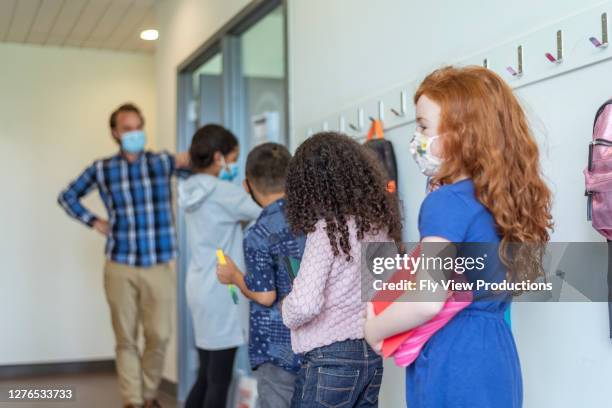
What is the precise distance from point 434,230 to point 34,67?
17.8ft

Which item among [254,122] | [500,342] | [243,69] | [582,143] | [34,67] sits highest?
[34,67]

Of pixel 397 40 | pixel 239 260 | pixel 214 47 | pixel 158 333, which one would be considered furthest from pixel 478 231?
pixel 214 47

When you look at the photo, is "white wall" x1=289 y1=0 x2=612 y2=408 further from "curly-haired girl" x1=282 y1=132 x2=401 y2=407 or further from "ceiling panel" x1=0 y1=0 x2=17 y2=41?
"ceiling panel" x1=0 y1=0 x2=17 y2=41

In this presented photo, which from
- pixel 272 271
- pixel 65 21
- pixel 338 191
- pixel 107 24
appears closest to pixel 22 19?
pixel 65 21

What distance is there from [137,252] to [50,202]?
8.77 ft

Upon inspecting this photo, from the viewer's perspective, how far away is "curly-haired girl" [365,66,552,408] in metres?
1.27

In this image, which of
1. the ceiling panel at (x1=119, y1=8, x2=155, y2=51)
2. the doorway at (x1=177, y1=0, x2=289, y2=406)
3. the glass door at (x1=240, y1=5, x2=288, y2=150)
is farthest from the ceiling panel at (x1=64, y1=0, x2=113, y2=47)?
the glass door at (x1=240, y1=5, x2=288, y2=150)

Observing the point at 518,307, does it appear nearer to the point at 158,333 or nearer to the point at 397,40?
the point at 397,40

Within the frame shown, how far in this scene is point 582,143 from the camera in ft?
5.44

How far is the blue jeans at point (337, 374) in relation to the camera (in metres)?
1.71

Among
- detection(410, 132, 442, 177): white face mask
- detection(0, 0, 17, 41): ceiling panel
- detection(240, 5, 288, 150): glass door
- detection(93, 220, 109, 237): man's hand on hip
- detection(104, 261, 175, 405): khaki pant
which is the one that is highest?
detection(0, 0, 17, 41): ceiling panel

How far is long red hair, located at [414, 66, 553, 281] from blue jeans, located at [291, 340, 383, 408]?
0.51m

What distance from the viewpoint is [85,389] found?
510cm

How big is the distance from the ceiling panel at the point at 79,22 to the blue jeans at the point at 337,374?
3831 millimetres
